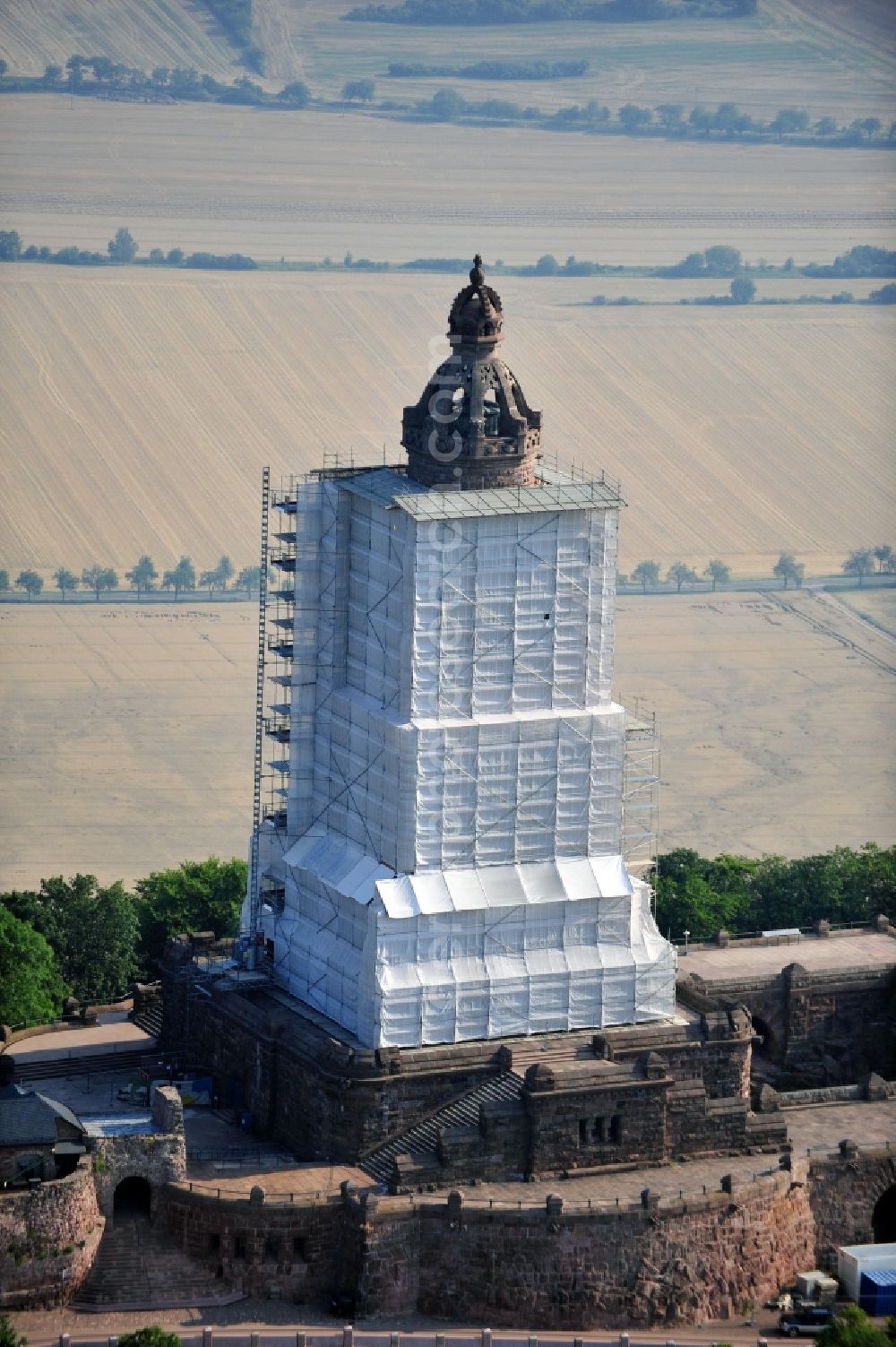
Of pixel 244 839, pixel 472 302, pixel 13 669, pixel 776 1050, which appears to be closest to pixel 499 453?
pixel 472 302

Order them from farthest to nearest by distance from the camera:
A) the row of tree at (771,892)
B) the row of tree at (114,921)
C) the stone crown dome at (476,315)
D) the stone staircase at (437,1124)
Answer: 1. the row of tree at (771,892)
2. the row of tree at (114,921)
3. the stone crown dome at (476,315)
4. the stone staircase at (437,1124)

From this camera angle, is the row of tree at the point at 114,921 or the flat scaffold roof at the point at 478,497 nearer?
the flat scaffold roof at the point at 478,497

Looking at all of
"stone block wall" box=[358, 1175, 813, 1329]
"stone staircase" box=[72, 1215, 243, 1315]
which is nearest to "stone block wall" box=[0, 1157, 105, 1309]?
"stone staircase" box=[72, 1215, 243, 1315]

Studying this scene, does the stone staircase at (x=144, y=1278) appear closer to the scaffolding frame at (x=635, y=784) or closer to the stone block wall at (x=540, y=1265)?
the stone block wall at (x=540, y=1265)

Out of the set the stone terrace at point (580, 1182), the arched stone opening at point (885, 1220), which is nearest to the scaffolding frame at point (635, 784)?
the stone terrace at point (580, 1182)

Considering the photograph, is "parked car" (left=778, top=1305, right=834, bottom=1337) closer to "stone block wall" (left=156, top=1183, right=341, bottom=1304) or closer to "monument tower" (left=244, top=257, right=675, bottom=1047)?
"monument tower" (left=244, top=257, right=675, bottom=1047)

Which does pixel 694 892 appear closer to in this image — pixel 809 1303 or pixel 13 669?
pixel 809 1303

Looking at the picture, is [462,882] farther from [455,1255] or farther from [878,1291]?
[878,1291]

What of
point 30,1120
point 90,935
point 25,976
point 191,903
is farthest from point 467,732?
point 90,935
